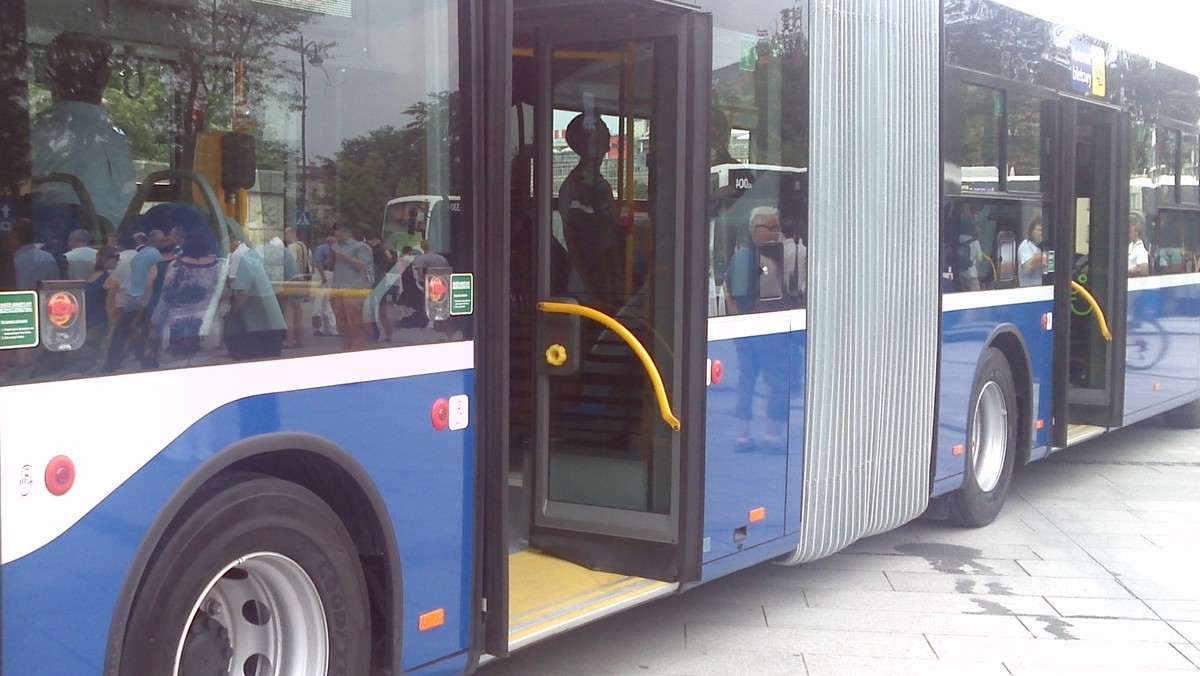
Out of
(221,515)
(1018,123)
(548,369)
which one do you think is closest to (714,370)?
(548,369)

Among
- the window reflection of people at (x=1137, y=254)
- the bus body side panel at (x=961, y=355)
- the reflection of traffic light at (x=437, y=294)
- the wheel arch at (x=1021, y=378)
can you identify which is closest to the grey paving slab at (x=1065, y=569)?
the bus body side panel at (x=961, y=355)

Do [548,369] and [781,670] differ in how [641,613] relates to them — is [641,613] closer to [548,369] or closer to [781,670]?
[781,670]

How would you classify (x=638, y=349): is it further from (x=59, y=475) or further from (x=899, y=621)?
(x=59, y=475)

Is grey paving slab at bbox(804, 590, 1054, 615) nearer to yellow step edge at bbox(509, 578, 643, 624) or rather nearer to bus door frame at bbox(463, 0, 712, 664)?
yellow step edge at bbox(509, 578, 643, 624)

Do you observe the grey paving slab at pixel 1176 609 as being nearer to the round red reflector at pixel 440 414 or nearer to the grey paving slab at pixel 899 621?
the grey paving slab at pixel 899 621

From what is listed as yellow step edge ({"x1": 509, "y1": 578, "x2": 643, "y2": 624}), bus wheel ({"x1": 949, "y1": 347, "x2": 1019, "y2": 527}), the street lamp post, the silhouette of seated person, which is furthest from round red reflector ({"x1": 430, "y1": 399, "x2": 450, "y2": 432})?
bus wheel ({"x1": 949, "y1": 347, "x2": 1019, "y2": 527})

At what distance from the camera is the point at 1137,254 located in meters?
10.2

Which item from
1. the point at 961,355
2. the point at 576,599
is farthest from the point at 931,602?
the point at 576,599

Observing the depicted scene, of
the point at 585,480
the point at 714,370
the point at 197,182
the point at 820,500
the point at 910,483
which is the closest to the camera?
the point at 197,182

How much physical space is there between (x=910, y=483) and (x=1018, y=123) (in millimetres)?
→ 2573

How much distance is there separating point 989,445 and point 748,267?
352 centimetres

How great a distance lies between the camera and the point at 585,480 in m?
5.83

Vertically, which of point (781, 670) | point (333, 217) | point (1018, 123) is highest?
point (1018, 123)

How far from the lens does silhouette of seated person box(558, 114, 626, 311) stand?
5.72 m
